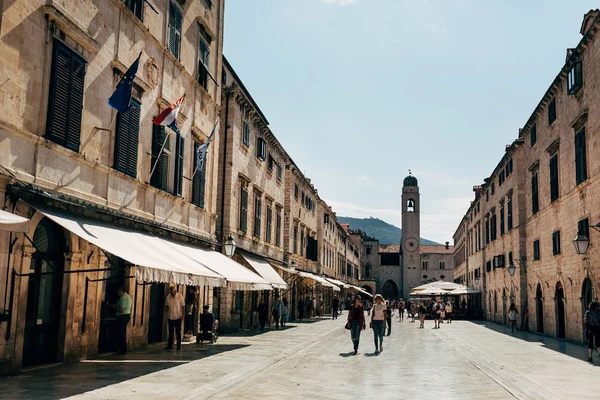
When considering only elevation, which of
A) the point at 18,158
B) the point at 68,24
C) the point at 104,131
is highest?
the point at 68,24

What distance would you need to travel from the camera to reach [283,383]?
1096 cm

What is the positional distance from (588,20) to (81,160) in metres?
18.7

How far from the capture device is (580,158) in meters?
21.8

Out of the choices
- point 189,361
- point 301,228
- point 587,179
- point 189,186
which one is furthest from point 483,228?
point 189,361

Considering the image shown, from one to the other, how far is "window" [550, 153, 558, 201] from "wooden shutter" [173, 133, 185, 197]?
15.9m

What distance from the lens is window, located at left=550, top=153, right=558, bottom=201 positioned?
25.2 m

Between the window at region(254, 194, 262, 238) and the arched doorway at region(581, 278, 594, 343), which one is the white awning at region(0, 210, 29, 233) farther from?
the window at region(254, 194, 262, 238)

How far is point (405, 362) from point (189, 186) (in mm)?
8637

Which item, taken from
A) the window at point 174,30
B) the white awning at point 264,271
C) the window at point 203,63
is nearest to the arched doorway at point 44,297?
the window at point 174,30

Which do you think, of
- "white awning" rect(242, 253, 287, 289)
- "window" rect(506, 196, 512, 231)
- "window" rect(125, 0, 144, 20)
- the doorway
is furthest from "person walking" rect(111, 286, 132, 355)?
"window" rect(506, 196, 512, 231)

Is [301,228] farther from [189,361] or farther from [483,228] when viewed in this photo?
[189,361]

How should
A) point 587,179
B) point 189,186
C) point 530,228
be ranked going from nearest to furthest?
point 189,186
point 587,179
point 530,228

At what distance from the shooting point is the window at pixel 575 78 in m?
21.8

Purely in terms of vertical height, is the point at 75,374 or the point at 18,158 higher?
the point at 18,158
